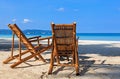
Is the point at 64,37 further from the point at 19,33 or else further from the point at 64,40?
the point at 19,33

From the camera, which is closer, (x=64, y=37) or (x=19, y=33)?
(x=64, y=37)

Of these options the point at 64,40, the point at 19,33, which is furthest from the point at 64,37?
the point at 19,33

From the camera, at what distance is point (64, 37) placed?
23.2ft

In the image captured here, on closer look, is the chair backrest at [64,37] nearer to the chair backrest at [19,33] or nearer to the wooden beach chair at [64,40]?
the wooden beach chair at [64,40]

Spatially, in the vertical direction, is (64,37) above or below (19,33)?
below

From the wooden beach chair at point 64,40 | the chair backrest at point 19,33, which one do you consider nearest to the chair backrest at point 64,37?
the wooden beach chair at point 64,40

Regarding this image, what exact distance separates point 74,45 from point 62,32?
1.28ft

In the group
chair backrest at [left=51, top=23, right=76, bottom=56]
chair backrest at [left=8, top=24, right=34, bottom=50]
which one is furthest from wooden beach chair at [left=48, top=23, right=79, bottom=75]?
chair backrest at [left=8, top=24, right=34, bottom=50]

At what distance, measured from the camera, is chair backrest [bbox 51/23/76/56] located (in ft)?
22.8

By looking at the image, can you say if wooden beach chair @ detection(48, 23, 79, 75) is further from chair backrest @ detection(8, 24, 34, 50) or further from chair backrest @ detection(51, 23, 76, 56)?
chair backrest @ detection(8, 24, 34, 50)

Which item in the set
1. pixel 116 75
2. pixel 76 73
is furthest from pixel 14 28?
pixel 116 75

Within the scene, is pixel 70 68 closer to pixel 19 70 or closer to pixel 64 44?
pixel 64 44

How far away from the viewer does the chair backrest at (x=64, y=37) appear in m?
6.94

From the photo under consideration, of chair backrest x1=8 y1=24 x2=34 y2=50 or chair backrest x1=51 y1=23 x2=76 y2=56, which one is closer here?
chair backrest x1=51 y1=23 x2=76 y2=56
